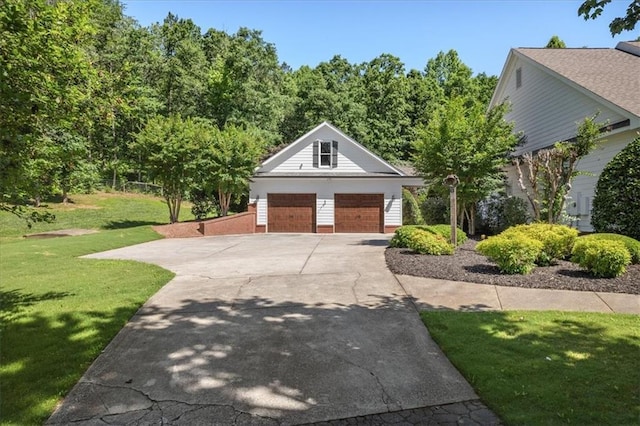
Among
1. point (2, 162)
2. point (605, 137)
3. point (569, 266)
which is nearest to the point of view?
point (2, 162)

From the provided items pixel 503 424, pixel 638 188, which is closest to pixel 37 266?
pixel 503 424

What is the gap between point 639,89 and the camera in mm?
12461

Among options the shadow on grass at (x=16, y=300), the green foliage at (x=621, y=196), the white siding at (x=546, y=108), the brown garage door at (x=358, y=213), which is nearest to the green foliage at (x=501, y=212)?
the white siding at (x=546, y=108)

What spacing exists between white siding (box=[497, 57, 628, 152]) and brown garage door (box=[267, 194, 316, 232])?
1137 centimetres

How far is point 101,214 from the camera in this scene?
84.9ft

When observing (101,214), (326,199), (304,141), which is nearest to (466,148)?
(326,199)

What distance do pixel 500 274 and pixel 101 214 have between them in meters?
25.4

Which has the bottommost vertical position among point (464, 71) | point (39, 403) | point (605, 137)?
point (39, 403)

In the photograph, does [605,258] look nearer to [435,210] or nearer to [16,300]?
[16,300]

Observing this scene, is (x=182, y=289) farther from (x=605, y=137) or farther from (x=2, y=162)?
(x=605, y=137)

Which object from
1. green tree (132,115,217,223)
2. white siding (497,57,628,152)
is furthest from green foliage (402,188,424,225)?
green tree (132,115,217,223)

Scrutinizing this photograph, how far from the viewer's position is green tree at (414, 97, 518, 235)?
13797 mm

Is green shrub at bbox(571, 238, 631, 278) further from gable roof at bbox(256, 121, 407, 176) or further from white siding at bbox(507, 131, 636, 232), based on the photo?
gable roof at bbox(256, 121, 407, 176)

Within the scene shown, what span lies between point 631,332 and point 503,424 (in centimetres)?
289
